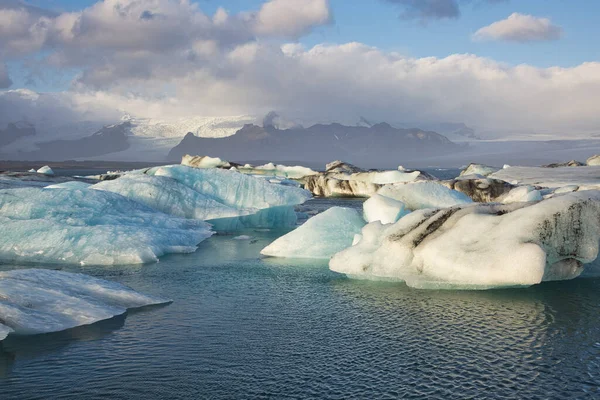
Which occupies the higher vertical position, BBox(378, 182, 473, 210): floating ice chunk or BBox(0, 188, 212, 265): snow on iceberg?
BBox(378, 182, 473, 210): floating ice chunk

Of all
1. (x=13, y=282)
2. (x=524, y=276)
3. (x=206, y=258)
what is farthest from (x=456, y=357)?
(x=206, y=258)

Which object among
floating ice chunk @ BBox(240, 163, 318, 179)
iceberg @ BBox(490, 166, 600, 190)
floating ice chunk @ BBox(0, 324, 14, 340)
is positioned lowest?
floating ice chunk @ BBox(0, 324, 14, 340)

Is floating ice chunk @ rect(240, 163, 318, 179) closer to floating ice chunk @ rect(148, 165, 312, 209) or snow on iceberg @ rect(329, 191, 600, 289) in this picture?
floating ice chunk @ rect(148, 165, 312, 209)

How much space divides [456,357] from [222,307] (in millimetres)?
4750

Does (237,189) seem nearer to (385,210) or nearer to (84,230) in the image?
(385,210)

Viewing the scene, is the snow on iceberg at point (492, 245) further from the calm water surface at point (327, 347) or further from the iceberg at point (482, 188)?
the iceberg at point (482, 188)

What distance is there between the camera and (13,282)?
389 inches

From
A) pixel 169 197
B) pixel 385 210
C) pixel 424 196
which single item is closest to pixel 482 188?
pixel 424 196

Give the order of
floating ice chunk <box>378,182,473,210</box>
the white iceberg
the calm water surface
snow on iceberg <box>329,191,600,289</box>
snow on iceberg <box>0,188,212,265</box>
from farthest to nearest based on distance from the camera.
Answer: the white iceberg → floating ice chunk <box>378,182,473,210</box> → snow on iceberg <box>0,188,212,265</box> → snow on iceberg <box>329,191,600,289</box> → the calm water surface

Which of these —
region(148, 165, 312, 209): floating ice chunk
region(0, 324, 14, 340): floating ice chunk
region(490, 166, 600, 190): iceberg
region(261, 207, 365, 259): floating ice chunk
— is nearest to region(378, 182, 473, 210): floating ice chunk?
region(148, 165, 312, 209): floating ice chunk

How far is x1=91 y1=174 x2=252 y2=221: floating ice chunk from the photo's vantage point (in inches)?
1000

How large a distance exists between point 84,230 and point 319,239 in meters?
6.86

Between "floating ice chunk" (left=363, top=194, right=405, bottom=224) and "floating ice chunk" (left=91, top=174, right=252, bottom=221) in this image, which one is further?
"floating ice chunk" (left=91, top=174, right=252, bottom=221)

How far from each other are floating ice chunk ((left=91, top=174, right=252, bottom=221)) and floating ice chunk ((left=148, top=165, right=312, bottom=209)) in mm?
2166
